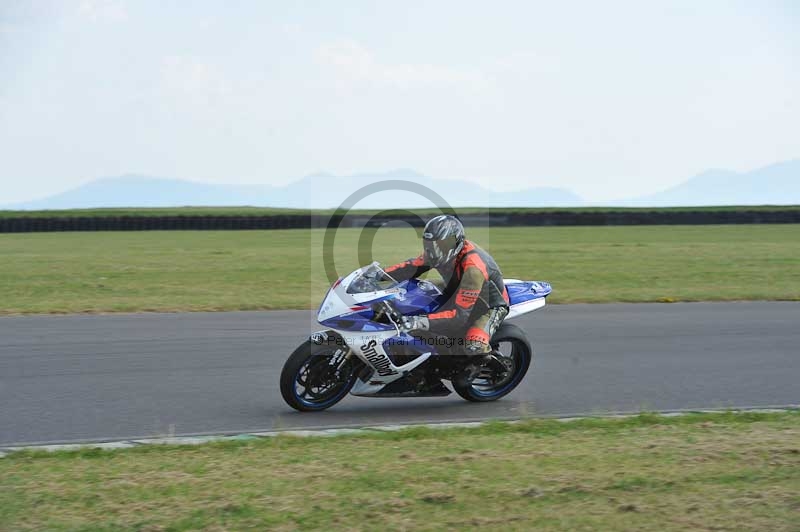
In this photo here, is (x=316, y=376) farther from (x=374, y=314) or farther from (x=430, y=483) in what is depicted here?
(x=430, y=483)

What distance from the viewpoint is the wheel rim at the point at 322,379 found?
7430 mm

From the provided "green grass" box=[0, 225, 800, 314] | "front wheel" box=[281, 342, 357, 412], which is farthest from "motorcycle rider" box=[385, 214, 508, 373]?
"green grass" box=[0, 225, 800, 314]

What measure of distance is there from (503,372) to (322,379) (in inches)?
66.5

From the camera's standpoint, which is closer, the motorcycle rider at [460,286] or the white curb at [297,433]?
the white curb at [297,433]

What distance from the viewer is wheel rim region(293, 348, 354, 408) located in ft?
24.4

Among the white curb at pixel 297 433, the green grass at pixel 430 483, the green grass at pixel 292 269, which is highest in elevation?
the green grass at pixel 292 269

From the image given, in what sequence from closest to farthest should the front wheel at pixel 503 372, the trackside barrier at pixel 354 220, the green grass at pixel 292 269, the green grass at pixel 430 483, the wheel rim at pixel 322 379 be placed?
the green grass at pixel 430 483 < the wheel rim at pixel 322 379 < the front wheel at pixel 503 372 < the green grass at pixel 292 269 < the trackside barrier at pixel 354 220

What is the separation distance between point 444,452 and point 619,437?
1322mm

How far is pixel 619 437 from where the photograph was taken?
636cm

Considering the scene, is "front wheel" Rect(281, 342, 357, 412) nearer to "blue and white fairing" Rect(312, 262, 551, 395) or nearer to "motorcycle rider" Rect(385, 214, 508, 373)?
"blue and white fairing" Rect(312, 262, 551, 395)

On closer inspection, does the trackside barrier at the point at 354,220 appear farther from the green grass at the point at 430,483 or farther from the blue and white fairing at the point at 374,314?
the green grass at the point at 430,483

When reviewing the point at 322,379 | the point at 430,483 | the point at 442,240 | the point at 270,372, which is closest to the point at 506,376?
the point at 442,240

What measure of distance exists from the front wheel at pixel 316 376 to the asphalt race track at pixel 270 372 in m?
0.14

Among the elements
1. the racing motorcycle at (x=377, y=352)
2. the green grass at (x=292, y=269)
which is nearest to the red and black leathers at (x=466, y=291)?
the racing motorcycle at (x=377, y=352)
